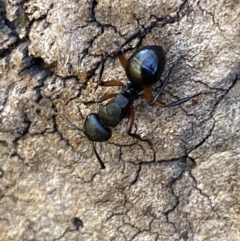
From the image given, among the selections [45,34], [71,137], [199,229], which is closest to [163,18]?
[45,34]

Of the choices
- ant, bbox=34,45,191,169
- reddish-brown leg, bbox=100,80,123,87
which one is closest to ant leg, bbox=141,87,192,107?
ant, bbox=34,45,191,169

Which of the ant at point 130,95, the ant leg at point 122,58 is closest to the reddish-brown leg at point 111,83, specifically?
the ant at point 130,95

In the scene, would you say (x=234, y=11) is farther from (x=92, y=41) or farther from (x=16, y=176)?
(x=16, y=176)

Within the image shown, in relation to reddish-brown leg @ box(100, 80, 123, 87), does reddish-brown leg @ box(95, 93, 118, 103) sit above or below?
below

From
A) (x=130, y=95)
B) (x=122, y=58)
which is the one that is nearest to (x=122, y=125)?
(x=130, y=95)

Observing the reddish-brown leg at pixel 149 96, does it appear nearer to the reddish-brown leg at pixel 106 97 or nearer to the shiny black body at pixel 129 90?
the shiny black body at pixel 129 90

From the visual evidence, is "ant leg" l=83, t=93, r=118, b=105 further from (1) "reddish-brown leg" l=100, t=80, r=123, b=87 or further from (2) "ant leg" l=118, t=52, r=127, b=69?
(2) "ant leg" l=118, t=52, r=127, b=69
